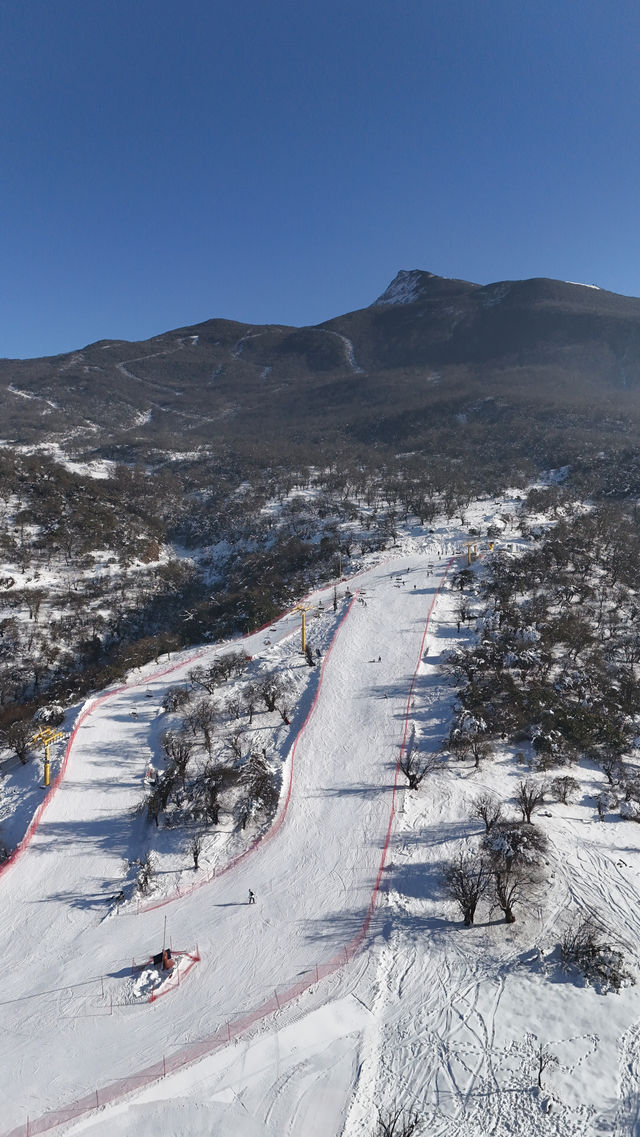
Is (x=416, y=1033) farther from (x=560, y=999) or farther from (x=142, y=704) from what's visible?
(x=142, y=704)

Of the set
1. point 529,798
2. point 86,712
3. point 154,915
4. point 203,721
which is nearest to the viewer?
point 154,915

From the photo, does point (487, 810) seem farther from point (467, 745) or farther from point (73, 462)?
point (73, 462)

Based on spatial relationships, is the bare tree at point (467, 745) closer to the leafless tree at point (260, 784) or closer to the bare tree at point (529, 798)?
the bare tree at point (529, 798)

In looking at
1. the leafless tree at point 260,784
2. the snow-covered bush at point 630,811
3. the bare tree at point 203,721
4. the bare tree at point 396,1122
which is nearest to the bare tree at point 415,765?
the leafless tree at point 260,784

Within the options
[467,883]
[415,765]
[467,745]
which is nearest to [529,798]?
[467,745]

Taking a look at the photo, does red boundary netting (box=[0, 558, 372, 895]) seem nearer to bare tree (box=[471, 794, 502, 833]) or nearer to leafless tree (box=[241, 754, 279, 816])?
leafless tree (box=[241, 754, 279, 816])
